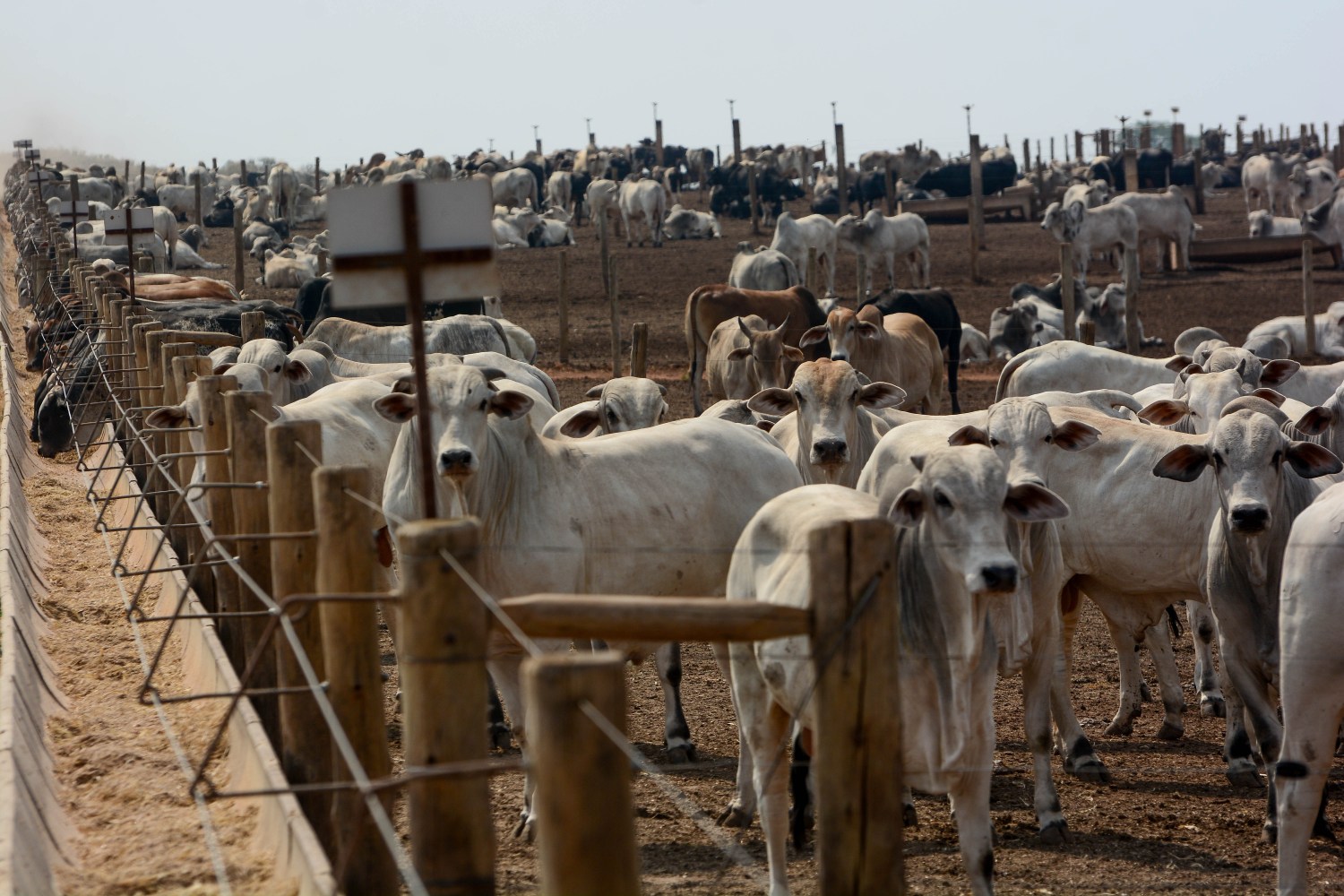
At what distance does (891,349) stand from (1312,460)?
30.5 ft

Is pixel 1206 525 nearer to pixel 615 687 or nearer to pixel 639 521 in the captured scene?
pixel 639 521

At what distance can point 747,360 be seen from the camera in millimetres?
16047

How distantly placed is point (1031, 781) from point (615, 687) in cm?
510

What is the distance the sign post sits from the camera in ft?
12.2

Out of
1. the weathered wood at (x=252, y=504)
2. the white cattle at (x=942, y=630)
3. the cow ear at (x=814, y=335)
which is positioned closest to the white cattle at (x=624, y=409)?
the weathered wood at (x=252, y=504)

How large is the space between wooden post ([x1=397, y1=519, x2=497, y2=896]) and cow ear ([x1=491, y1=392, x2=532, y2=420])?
11.2 ft

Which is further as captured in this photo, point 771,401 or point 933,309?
point 933,309

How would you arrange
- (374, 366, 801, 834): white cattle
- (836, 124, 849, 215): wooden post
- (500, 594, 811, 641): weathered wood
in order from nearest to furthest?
(500, 594, 811, 641): weathered wood → (374, 366, 801, 834): white cattle → (836, 124, 849, 215): wooden post

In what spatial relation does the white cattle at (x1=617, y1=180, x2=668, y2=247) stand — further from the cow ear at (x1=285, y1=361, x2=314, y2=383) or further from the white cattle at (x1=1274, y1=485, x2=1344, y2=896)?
the white cattle at (x1=1274, y1=485, x2=1344, y2=896)

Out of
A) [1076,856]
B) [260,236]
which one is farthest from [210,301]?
[260,236]

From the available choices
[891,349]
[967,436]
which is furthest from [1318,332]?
[967,436]

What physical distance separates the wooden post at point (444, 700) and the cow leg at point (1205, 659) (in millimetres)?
5831

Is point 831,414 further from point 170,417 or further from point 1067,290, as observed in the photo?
point 1067,290

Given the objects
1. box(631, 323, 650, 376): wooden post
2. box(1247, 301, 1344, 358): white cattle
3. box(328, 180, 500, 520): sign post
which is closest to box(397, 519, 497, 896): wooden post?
box(328, 180, 500, 520): sign post
